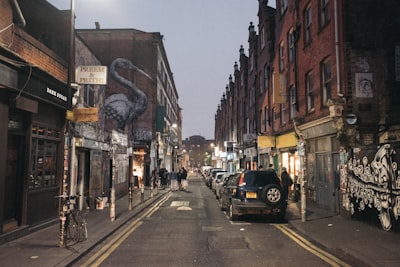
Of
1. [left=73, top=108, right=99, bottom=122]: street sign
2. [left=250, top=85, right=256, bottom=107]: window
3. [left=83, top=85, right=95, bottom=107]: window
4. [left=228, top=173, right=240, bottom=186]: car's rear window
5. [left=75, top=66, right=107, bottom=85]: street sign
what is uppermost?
[left=250, top=85, right=256, bottom=107]: window

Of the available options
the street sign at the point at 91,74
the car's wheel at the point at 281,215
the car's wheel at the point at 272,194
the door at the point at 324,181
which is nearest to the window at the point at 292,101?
the door at the point at 324,181

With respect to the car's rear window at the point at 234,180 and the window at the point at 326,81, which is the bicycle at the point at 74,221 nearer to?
the car's rear window at the point at 234,180

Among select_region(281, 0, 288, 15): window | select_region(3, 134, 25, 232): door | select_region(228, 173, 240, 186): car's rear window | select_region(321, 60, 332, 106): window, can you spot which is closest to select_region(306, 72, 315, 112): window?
select_region(321, 60, 332, 106): window

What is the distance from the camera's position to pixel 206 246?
902 centimetres

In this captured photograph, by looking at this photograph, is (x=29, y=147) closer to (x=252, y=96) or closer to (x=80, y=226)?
(x=80, y=226)

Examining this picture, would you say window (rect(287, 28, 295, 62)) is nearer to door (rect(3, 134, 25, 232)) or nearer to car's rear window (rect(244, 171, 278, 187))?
car's rear window (rect(244, 171, 278, 187))

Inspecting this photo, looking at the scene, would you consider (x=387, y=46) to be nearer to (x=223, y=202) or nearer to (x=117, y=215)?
(x=223, y=202)

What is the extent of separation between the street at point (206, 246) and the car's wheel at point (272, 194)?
2.69 ft

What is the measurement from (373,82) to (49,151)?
1217 cm

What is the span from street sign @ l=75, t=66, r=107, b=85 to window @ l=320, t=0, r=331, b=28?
416 inches

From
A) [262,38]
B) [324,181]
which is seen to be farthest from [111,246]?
[262,38]

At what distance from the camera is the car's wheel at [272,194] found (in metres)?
12.7

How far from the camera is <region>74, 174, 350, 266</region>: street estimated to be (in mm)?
7578

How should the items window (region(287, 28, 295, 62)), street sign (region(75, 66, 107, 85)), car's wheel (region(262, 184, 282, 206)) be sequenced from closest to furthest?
street sign (region(75, 66, 107, 85)) < car's wheel (region(262, 184, 282, 206)) < window (region(287, 28, 295, 62))
